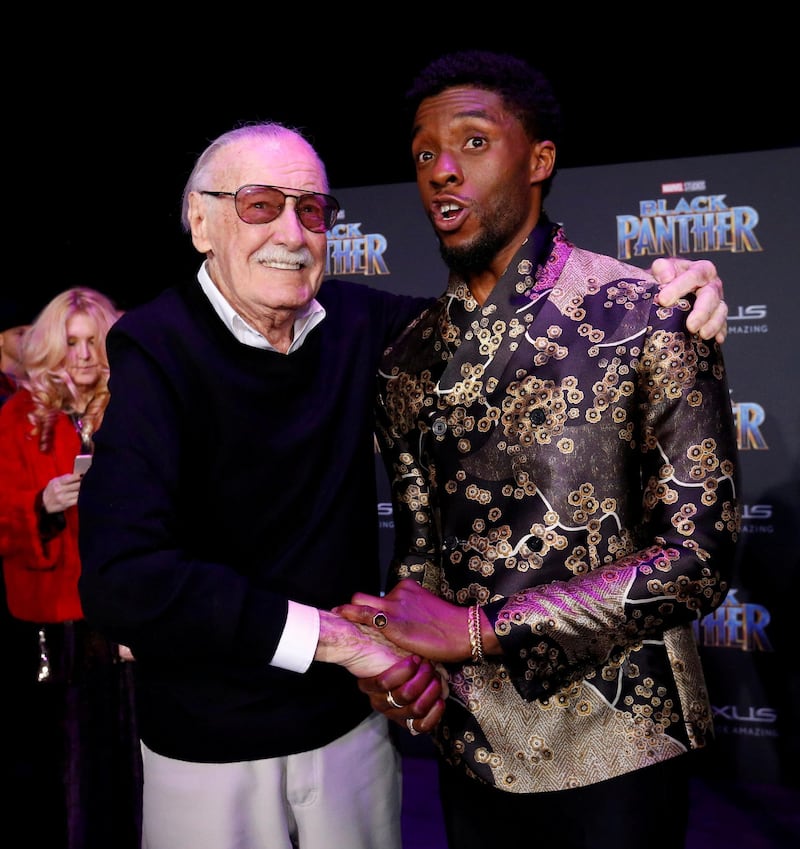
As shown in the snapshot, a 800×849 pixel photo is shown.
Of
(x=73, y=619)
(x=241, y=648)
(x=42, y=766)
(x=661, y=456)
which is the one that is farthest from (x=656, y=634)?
(x=42, y=766)

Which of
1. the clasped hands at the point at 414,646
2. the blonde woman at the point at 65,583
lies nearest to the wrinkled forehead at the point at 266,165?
the clasped hands at the point at 414,646

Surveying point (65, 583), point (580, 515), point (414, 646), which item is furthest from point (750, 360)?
point (65, 583)

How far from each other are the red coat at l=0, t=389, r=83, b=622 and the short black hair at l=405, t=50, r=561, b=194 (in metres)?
1.88

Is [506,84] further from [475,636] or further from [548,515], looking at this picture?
[475,636]

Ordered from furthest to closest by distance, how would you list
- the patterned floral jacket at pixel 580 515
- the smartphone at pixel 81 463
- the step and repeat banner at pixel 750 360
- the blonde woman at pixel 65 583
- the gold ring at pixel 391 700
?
the step and repeat banner at pixel 750 360 → the blonde woman at pixel 65 583 → the smartphone at pixel 81 463 → the gold ring at pixel 391 700 → the patterned floral jacket at pixel 580 515

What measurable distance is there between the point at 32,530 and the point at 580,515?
2.09 metres

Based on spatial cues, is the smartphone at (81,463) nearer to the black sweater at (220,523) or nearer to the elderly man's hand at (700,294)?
the black sweater at (220,523)

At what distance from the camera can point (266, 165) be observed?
183 cm

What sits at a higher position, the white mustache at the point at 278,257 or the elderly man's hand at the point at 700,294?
the white mustache at the point at 278,257

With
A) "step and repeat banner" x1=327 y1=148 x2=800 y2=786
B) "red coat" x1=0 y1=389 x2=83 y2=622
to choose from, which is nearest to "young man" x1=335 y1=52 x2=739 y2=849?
"red coat" x1=0 y1=389 x2=83 y2=622

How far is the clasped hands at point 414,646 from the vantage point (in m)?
1.57

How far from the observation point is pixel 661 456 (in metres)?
1.53

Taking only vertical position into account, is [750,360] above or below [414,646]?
above

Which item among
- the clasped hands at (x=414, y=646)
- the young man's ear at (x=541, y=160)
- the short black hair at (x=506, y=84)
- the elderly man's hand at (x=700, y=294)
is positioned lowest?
the clasped hands at (x=414, y=646)
